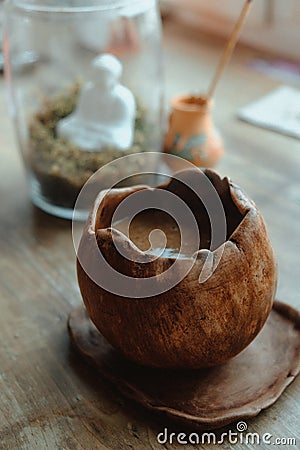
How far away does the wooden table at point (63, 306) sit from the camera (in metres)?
0.56

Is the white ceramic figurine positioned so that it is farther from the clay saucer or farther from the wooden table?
the clay saucer

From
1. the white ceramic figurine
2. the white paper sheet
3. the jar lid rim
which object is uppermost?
the jar lid rim

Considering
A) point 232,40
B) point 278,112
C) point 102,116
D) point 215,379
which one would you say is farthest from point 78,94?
point 215,379

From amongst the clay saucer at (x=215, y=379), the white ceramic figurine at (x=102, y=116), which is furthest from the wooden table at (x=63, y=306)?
the white ceramic figurine at (x=102, y=116)

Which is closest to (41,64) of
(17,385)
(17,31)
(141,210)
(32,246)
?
(17,31)

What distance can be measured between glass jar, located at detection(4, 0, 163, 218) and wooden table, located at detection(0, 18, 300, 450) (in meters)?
0.07

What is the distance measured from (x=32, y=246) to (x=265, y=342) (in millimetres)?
335

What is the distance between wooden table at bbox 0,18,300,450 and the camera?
56 centimetres

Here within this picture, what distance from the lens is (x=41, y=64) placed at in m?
1.04

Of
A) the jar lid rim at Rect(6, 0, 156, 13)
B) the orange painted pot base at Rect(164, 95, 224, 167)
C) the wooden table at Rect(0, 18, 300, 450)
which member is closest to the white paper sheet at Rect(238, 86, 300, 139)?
the wooden table at Rect(0, 18, 300, 450)

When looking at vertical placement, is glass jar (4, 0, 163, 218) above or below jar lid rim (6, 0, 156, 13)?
below

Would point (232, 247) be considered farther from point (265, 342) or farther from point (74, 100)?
point (74, 100)

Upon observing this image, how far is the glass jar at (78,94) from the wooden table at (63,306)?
7 cm

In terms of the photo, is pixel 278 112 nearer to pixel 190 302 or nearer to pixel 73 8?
pixel 73 8
